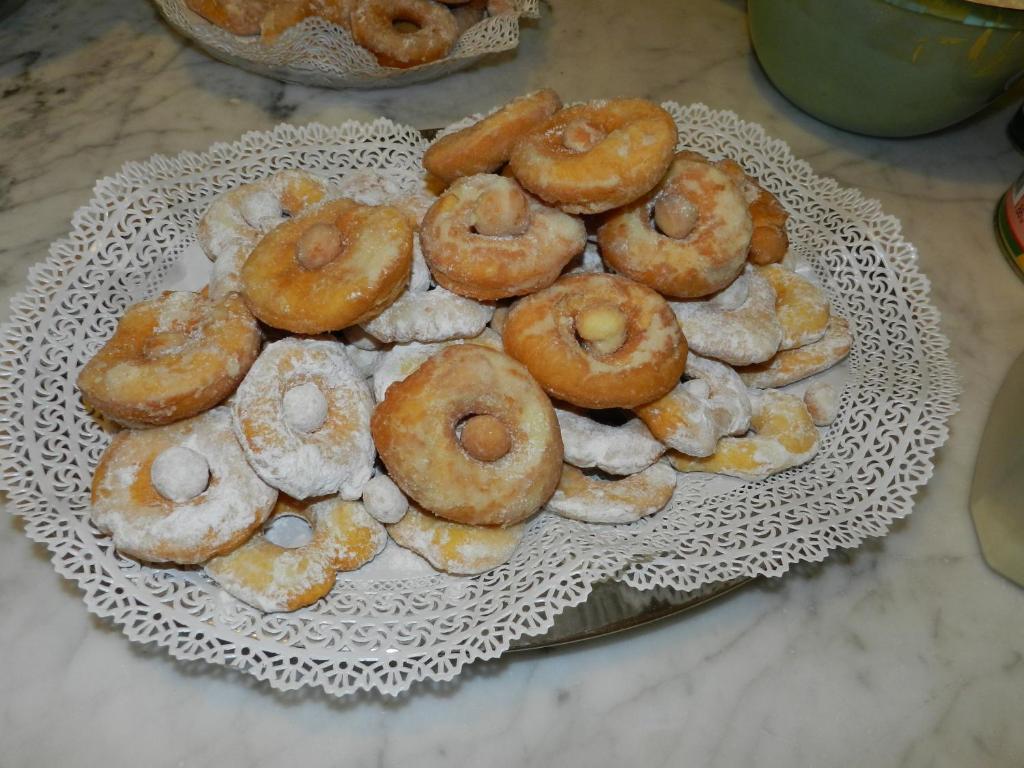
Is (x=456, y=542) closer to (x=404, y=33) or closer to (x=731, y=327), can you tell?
(x=731, y=327)

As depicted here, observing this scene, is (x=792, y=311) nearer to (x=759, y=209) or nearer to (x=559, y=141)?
(x=759, y=209)

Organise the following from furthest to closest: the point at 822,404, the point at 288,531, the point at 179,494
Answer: the point at 822,404, the point at 288,531, the point at 179,494

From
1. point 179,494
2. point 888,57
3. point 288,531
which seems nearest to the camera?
point 179,494

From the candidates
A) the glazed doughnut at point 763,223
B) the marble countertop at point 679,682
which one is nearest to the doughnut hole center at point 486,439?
the marble countertop at point 679,682

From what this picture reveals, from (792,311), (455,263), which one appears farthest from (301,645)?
(792,311)

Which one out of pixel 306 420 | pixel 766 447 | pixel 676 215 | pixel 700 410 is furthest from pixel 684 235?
pixel 306 420

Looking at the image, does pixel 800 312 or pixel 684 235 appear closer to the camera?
pixel 684 235

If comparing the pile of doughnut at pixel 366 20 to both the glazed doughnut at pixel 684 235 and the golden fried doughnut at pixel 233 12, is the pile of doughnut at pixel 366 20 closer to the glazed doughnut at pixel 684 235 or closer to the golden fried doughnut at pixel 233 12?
the golden fried doughnut at pixel 233 12
